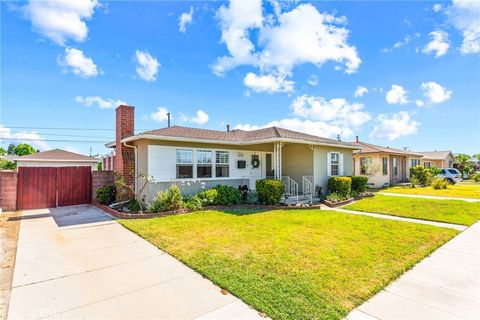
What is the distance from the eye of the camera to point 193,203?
1012cm

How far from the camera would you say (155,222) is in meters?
8.05

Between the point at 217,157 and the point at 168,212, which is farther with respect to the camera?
the point at 217,157

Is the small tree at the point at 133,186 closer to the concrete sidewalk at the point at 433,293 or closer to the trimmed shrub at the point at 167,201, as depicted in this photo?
the trimmed shrub at the point at 167,201

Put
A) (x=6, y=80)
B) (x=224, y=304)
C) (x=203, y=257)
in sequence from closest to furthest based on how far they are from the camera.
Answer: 1. (x=224, y=304)
2. (x=203, y=257)
3. (x=6, y=80)

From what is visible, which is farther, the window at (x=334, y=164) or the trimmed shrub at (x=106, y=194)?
the window at (x=334, y=164)

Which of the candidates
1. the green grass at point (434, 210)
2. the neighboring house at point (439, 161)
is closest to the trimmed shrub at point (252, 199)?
the green grass at point (434, 210)

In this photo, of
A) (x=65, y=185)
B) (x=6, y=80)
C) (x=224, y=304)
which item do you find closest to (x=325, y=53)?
(x=224, y=304)

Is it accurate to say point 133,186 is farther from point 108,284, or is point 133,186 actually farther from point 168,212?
point 108,284

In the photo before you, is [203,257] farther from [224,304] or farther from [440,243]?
[440,243]

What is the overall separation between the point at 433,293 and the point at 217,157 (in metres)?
9.71

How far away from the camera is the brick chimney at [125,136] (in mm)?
11277

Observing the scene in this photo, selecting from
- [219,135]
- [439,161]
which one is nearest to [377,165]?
[219,135]

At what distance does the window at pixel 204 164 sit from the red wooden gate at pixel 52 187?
18.6 ft

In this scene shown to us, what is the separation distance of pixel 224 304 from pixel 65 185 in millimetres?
11669
